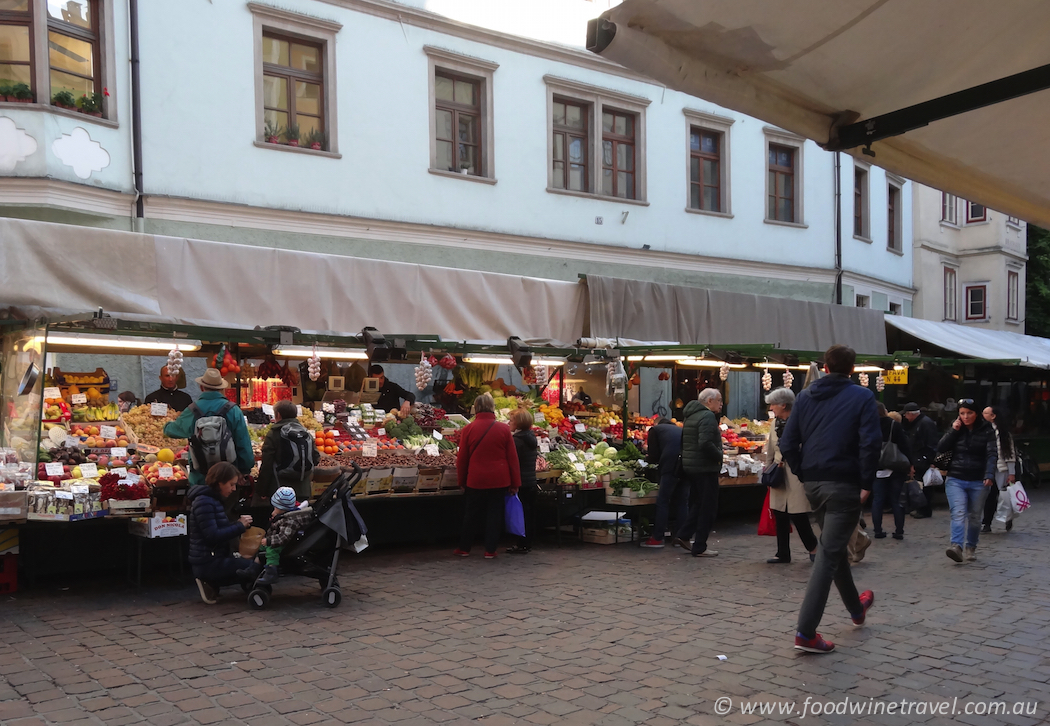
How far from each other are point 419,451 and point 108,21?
8296 millimetres

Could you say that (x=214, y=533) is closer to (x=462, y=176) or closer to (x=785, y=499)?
(x=785, y=499)

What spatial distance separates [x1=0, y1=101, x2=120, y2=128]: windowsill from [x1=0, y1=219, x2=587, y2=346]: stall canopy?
539 cm

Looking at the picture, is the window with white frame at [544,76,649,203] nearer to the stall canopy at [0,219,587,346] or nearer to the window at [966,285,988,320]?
the stall canopy at [0,219,587,346]

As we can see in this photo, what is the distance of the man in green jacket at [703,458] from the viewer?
9.77 metres

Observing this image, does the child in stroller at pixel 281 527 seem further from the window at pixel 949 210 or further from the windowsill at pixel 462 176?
the window at pixel 949 210

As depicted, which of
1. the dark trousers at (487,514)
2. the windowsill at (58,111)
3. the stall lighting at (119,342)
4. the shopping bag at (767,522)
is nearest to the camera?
the stall lighting at (119,342)

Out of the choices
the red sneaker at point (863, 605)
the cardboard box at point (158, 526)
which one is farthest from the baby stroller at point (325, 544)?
the red sneaker at point (863, 605)

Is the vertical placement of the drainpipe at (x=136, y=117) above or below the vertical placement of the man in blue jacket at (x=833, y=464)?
above

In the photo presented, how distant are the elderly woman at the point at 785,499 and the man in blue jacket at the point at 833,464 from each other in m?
2.72

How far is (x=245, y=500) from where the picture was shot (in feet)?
28.1

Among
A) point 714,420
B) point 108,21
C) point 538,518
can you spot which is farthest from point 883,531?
point 108,21

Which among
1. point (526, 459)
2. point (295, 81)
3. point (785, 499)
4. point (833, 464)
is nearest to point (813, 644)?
point (833, 464)

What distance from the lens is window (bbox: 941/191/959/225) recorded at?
93.4 ft

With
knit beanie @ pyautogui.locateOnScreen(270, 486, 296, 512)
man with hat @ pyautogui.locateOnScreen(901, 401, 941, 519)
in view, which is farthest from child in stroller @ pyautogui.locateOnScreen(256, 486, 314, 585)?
man with hat @ pyautogui.locateOnScreen(901, 401, 941, 519)
